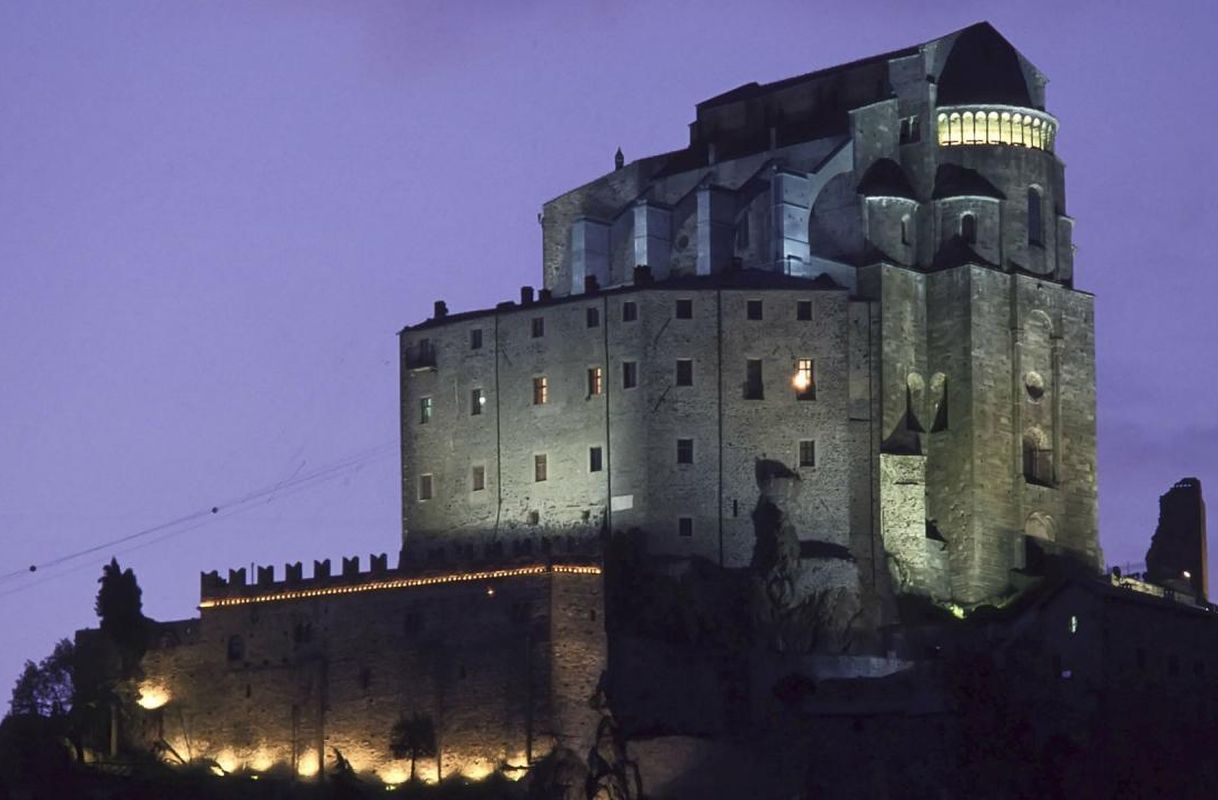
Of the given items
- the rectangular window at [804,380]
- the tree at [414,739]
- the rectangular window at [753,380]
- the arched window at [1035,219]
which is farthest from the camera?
the arched window at [1035,219]

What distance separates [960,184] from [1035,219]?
3921 millimetres

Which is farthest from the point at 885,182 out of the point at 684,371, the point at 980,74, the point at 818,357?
the point at 684,371

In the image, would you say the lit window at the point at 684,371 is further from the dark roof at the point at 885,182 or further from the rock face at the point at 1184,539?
the rock face at the point at 1184,539

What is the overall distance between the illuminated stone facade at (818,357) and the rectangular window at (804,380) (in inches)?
4.8

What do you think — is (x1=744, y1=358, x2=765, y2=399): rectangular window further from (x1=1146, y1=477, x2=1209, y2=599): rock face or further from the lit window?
(x1=1146, y1=477, x2=1209, y2=599): rock face

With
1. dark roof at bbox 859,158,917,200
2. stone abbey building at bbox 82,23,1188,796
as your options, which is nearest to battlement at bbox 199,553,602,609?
stone abbey building at bbox 82,23,1188,796

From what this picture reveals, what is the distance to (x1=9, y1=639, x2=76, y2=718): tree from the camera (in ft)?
425

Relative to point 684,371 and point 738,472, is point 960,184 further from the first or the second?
point 738,472

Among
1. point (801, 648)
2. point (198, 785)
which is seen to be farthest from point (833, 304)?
point (198, 785)

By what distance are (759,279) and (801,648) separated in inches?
533

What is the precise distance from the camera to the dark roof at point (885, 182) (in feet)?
431

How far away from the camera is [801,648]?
399 feet

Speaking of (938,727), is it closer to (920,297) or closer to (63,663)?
(920,297)

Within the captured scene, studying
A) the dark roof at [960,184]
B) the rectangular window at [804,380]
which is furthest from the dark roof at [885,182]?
the rectangular window at [804,380]
